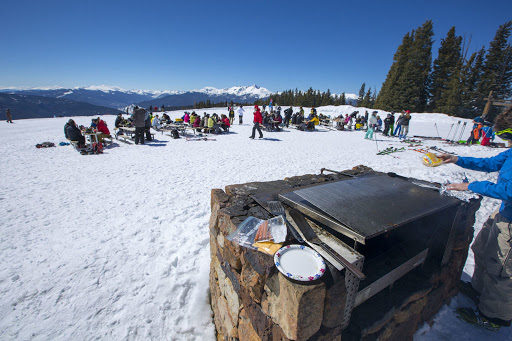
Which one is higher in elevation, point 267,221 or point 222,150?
point 267,221

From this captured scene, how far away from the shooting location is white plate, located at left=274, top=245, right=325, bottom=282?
1471mm

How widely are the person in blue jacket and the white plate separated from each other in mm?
1911

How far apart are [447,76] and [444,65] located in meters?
1.77

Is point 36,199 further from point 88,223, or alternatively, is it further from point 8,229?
point 88,223

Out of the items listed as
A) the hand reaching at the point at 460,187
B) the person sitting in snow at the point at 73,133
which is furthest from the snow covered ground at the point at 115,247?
the person sitting in snow at the point at 73,133

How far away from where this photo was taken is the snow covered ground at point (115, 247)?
2535 mm

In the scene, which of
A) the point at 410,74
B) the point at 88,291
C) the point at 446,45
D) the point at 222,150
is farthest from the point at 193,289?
the point at 446,45

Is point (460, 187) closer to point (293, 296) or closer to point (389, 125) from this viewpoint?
point (293, 296)

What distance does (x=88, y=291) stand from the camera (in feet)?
9.31

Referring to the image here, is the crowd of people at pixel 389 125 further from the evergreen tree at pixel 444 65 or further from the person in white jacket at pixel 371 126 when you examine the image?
the evergreen tree at pixel 444 65

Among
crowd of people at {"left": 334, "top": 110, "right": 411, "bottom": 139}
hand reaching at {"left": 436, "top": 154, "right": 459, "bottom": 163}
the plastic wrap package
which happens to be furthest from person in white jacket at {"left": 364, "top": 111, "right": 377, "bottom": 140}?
the plastic wrap package

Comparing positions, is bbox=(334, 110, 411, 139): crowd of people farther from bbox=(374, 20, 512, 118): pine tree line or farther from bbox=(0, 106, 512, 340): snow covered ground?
bbox=(374, 20, 512, 118): pine tree line

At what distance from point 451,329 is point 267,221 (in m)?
2.74

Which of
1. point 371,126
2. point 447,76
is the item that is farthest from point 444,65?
point 371,126
